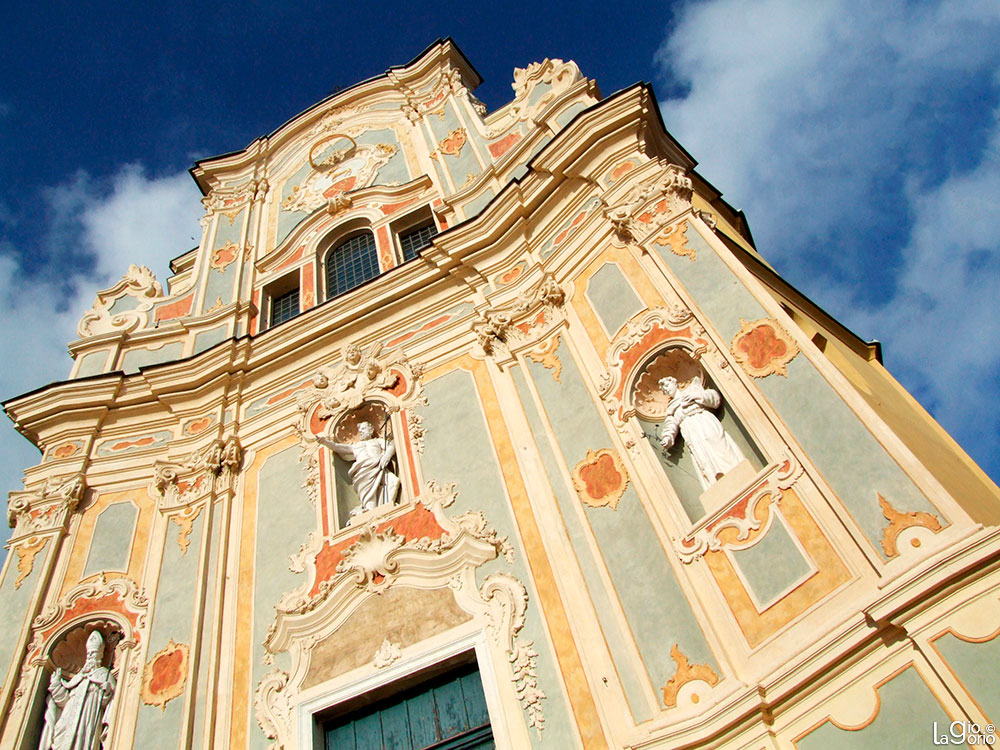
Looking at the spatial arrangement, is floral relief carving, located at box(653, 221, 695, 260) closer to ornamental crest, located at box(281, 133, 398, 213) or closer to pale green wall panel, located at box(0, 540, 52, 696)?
pale green wall panel, located at box(0, 540, 52, 696)

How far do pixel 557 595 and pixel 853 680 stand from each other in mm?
2984

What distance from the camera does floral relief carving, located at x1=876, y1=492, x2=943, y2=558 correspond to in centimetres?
580

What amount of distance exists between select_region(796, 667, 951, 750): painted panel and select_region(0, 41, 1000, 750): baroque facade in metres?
0.02

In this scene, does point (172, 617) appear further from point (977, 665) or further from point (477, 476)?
point (977, 665)

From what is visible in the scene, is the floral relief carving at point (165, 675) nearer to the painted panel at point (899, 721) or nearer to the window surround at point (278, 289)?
the painted panel at point (899, 721)

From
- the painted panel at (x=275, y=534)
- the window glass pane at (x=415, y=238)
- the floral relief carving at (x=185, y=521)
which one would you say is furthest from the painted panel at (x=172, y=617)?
the window glass pane at (x=415, y=238)

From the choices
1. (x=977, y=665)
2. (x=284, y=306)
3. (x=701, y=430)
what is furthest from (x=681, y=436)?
(x=284, y=306)

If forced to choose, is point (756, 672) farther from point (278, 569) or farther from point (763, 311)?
point (278, 569)

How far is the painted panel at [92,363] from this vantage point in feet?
44.8

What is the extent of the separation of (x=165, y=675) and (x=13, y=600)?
2.47 m

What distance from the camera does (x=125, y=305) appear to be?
1517 centimetres

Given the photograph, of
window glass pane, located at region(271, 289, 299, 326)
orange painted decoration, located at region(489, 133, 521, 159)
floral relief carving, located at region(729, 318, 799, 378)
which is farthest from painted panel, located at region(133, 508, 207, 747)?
orange painted decoration, located at region(489, 133, 521, 159)

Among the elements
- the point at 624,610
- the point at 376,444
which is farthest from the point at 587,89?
the point at 624,610

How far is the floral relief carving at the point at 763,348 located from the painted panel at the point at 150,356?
9.34 m
